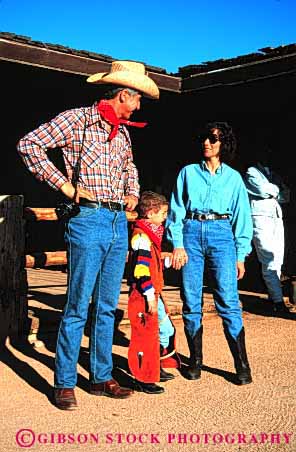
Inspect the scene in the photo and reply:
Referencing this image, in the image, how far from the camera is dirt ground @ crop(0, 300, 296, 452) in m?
3.35

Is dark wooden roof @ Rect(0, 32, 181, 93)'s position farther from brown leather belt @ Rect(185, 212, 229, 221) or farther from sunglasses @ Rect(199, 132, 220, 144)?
brown leather belt @ Rect(185, 212, 229, 221)

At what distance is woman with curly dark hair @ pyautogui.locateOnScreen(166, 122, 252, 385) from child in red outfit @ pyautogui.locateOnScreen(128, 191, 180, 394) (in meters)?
0.13

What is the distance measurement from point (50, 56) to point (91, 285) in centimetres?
380

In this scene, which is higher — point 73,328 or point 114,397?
point 73,328

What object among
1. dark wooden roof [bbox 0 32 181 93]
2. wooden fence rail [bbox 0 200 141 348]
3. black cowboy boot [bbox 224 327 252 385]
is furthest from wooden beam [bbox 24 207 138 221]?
black cowboy boot [bbox 224 327 252 385]

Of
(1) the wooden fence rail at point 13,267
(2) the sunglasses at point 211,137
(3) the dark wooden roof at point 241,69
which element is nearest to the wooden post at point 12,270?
(1) the wooden fence rail at point 13,267

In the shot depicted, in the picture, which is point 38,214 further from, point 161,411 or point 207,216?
point 161,411

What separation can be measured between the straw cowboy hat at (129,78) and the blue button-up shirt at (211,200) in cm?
68

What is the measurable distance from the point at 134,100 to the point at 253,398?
203 cm

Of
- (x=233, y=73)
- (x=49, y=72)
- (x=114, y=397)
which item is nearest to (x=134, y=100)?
(x=114, y=397)

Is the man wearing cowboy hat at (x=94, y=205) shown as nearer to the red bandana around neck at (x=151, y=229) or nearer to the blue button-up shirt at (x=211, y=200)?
the red bandana around neck at (x=151, y=229)

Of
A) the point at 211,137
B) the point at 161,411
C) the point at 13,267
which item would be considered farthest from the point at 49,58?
the point at 161,411

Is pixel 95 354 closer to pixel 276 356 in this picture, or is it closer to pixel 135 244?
pixel 135 244

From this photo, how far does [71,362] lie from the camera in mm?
3951
